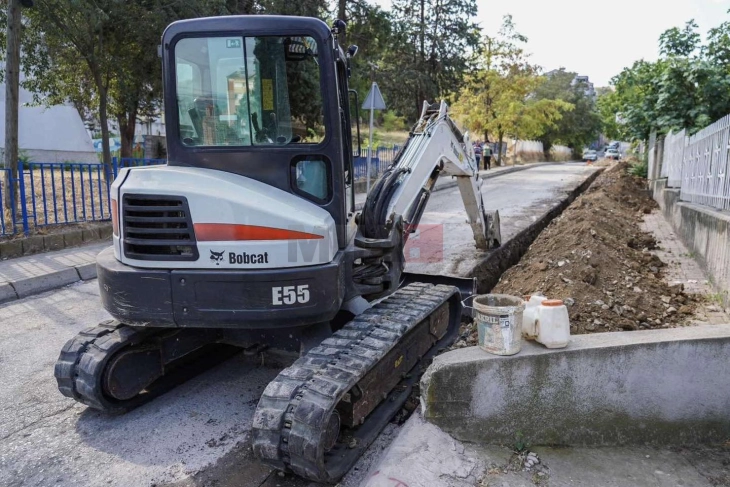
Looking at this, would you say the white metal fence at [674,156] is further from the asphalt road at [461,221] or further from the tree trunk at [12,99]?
the tree trunk at [12,99]

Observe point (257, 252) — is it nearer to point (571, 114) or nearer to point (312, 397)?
point (312, 397)

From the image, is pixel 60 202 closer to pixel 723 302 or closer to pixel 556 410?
pixel 556 410

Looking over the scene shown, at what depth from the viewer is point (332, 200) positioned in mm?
3619

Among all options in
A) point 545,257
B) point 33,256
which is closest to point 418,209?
point 545,257

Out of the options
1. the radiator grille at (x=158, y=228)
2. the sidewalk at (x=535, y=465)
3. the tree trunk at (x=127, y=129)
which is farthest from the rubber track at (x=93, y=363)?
the tree trunk at (x=127, y=129)

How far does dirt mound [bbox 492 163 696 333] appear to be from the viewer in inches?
192

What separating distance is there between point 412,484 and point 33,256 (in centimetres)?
790

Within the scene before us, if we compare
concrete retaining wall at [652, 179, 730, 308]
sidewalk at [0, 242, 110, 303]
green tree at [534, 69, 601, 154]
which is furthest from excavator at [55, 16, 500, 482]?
green tree at [534, 69, 601, 154]

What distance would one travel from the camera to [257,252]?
3.26m

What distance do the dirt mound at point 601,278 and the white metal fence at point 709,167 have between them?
1036mm

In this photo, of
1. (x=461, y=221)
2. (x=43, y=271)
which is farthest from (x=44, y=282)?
(x=461, y=221)

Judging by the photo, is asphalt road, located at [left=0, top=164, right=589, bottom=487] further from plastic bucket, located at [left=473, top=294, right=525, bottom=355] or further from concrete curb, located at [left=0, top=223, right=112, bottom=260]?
concrete curb, located at [left=0, top=223, right=112, bottom=260]

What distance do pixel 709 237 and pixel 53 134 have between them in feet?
72.5

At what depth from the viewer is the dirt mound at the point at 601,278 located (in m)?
4.87
